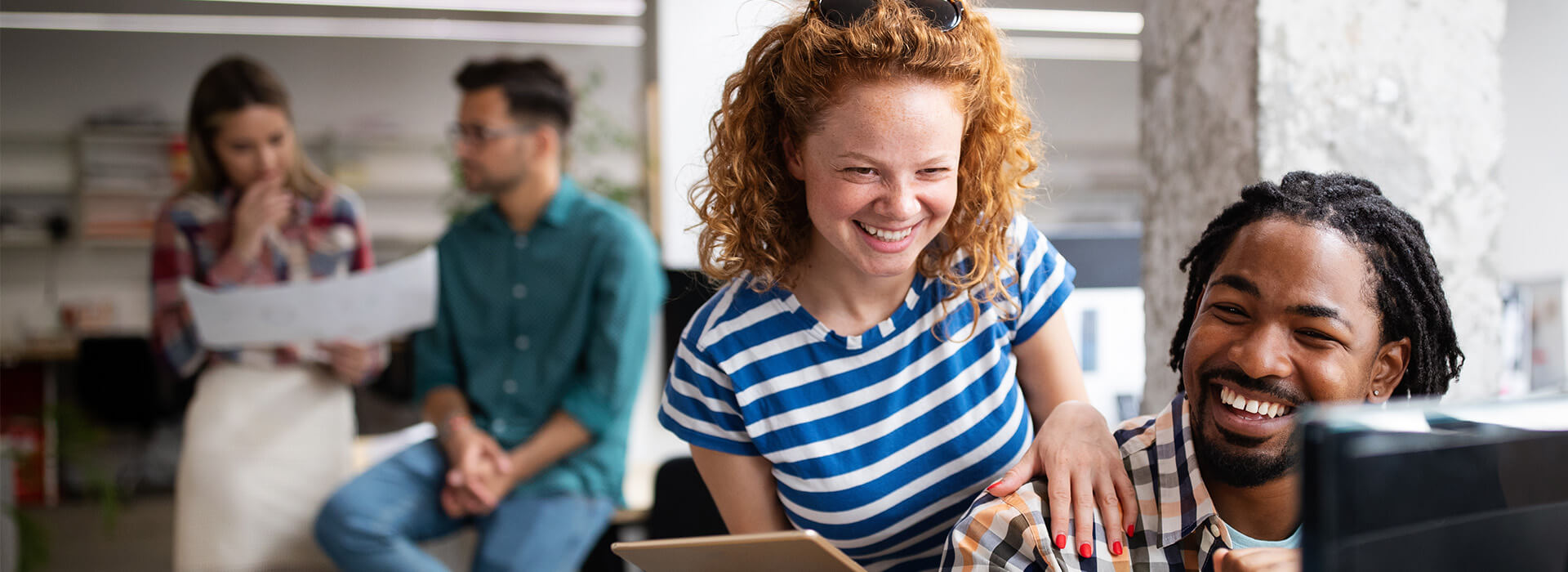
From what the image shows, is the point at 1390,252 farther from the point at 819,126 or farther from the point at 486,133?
the point at 486,133

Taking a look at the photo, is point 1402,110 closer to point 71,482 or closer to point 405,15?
point 71,482

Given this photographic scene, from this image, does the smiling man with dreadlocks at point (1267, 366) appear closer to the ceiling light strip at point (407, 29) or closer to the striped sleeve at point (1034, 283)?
the striped sleeve at point (1034, 283)

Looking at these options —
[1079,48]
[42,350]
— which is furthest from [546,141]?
[1079,48]

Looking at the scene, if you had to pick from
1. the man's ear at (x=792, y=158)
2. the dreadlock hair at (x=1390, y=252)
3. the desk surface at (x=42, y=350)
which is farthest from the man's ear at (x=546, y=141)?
the desk surface at (x=42, y=350)

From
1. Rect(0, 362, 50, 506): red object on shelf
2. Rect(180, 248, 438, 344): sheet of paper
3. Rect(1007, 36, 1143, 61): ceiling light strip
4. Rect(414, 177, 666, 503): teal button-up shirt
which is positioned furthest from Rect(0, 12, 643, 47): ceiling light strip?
Rect(414, 177, 666, 503): teal button-up shirt

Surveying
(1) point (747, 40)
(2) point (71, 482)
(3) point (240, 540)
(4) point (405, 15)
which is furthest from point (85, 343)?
(1) point (747, 40)

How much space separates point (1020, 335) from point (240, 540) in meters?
2.06

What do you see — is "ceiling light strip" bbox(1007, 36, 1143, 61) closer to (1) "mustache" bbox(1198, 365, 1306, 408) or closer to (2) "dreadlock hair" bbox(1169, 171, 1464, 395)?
(2) "dreadlock hair" bbox(1169, 171, 1464, 395)

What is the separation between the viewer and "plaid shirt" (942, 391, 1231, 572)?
0.93 m

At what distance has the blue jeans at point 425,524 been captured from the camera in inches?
88.7

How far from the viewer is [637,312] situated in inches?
94.6

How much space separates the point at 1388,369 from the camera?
91 centimetres

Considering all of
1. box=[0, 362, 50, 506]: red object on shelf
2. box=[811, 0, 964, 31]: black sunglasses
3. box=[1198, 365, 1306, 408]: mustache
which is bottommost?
box=[0, 362, 50, 506]: red object on shelf

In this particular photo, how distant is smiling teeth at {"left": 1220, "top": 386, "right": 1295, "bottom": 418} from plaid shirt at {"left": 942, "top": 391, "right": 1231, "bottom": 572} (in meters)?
0.08
